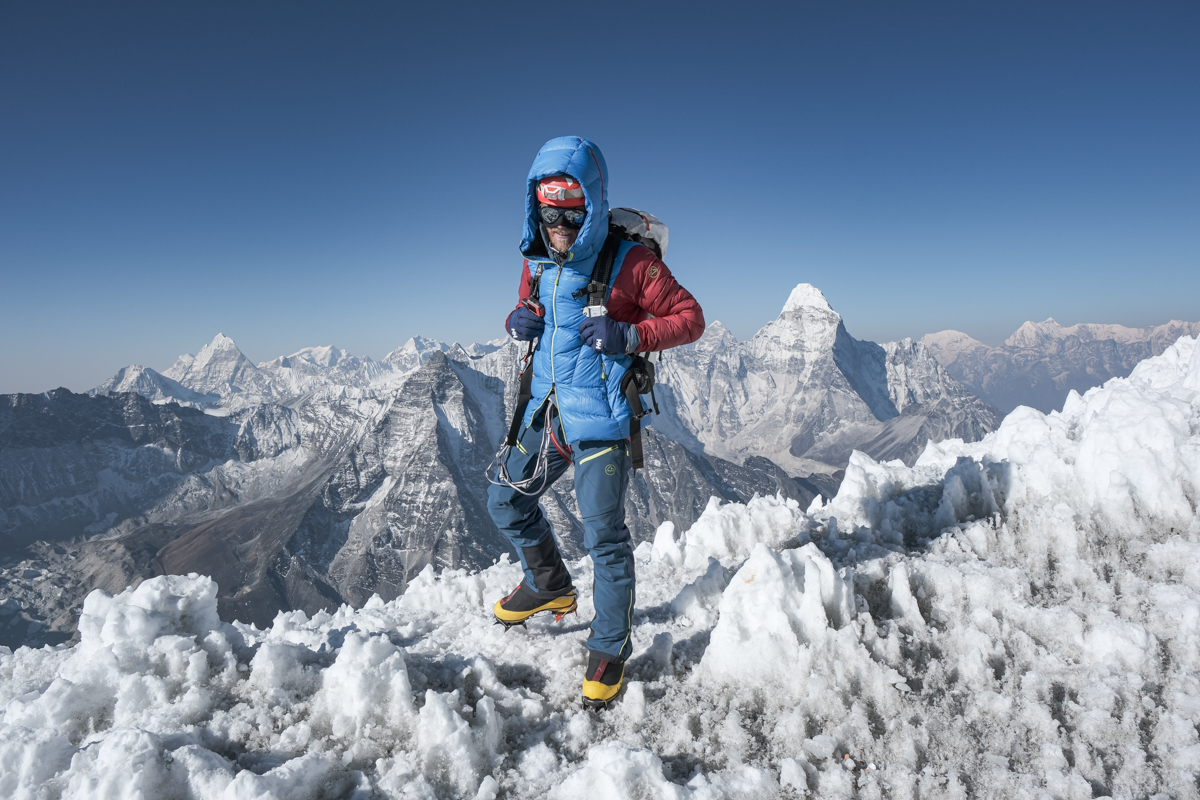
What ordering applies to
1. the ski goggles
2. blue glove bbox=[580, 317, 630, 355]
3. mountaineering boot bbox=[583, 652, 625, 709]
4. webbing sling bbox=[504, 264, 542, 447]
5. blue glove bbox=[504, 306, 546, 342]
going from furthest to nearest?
webbing sling bbox=[504, 264, 542, 447], blue glove bbox=[504, 306, 546, 342], the ski goggles, blue glove bbox=[580, 317, 630, 355], mountaineering boot bbox=[583, 652, 625, 709]

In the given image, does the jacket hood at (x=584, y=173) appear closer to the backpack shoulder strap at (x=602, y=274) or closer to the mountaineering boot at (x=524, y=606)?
the backpack shoulder strap at (x=602, y=274)

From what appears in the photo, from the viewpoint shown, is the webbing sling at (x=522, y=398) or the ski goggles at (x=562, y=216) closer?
the ski goggles at (x=562, y=216)

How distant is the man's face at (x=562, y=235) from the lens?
5.02m

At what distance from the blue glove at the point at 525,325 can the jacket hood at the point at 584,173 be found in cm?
72

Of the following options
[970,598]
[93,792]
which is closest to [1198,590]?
[970,598]

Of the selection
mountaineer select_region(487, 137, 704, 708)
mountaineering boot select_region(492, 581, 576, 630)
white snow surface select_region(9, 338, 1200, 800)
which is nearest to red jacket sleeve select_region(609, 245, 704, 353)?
mountaineer select_region(487, 137, 704, 708)

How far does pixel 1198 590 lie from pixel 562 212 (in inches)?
273

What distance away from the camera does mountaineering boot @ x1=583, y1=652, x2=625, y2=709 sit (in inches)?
174

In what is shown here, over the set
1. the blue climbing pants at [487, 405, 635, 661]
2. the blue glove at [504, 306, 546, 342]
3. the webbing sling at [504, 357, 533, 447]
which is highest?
the blue glove at [504, 306, 546, 342]

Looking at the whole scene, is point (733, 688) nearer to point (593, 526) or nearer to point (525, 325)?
point (593, 526)

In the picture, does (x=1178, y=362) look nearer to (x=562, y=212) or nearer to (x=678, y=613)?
(x=678, y=613)

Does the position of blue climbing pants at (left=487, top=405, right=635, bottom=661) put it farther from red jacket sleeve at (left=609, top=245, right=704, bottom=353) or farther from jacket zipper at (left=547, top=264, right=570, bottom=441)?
red jacket sleeve at (left=609, top=245, right=704, bottom=353)

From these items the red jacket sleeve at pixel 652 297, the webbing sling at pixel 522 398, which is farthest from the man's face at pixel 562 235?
the webbing sling at pixel 522 398

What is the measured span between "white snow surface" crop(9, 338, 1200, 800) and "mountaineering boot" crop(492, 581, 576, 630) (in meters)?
0.17
